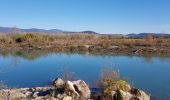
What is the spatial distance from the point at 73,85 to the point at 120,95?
1.78 m

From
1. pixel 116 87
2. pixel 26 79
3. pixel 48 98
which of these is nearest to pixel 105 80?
pixel 116 87

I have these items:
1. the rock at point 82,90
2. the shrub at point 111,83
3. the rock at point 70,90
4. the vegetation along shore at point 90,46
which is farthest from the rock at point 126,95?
the vegetation along shore at point 90,46

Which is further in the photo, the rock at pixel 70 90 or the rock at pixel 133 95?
the rock at pixel 70 90

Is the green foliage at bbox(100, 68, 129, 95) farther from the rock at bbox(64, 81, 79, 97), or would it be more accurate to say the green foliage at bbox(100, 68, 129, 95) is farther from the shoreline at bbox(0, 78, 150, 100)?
the rock at bbox(64, 81, 79, 97)

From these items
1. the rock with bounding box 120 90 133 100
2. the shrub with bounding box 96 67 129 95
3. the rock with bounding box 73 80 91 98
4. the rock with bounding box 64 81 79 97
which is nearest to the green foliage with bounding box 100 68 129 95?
the shrub with bounding box 96 67 129 95

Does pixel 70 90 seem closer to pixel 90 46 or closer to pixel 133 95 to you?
pixel 133 95

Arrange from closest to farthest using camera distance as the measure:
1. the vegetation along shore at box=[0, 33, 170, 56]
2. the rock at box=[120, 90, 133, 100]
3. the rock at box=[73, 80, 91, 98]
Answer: the rock at box=[120, 90, 133, 100] < the rock at box=[73, 80, 91, 98] < the vegetation along shore at box=[0, 33, 170, 56]

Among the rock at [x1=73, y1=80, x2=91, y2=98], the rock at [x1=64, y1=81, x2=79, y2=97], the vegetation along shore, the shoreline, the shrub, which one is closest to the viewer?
the shoreline

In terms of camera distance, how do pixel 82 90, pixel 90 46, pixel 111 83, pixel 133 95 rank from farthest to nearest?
pixel 90 46 → pixel 111 83 → pixel 82 90 → pixel 133 95

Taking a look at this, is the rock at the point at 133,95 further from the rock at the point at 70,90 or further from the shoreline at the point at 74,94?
the rock at the point at 70,90

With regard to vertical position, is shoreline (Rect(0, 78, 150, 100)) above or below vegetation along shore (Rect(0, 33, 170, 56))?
above

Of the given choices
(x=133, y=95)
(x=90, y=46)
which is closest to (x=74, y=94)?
(x=133, y=95)

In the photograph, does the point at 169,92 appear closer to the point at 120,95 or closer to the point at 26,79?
the point at 120,95

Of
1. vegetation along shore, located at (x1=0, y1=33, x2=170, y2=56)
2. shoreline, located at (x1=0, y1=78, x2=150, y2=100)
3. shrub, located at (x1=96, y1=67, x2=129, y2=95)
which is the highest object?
shrub, located at (x1=96, y1=67, x2=129, y2=95)
